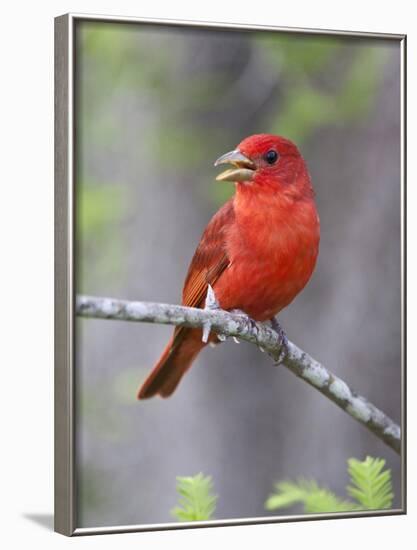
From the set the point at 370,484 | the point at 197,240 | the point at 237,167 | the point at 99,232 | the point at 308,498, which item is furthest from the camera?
the point at 370,484

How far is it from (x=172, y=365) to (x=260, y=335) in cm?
36

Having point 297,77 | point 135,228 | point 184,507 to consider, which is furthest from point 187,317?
point 297,77

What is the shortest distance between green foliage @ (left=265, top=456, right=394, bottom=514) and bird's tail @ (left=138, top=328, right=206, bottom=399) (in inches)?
23.8

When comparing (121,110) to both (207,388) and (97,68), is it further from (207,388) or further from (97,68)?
(207,388)

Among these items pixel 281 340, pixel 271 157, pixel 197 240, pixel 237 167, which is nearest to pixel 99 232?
pixel 197 240

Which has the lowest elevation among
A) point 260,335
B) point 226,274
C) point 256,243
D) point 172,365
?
point 172,365

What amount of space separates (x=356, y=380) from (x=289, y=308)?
397mm

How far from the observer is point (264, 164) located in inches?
176

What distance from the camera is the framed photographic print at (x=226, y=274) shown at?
425 centimetres

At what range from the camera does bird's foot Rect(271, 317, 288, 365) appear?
4.66 m

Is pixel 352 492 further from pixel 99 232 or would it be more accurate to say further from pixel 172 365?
pixel 99 232

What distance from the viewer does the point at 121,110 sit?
4.37 metres

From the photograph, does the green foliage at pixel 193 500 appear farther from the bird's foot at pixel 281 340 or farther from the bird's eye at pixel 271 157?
the bird's eye at pixel 271 157

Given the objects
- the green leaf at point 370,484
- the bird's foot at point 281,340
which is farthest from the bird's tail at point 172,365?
the green leaf at point 370,484
